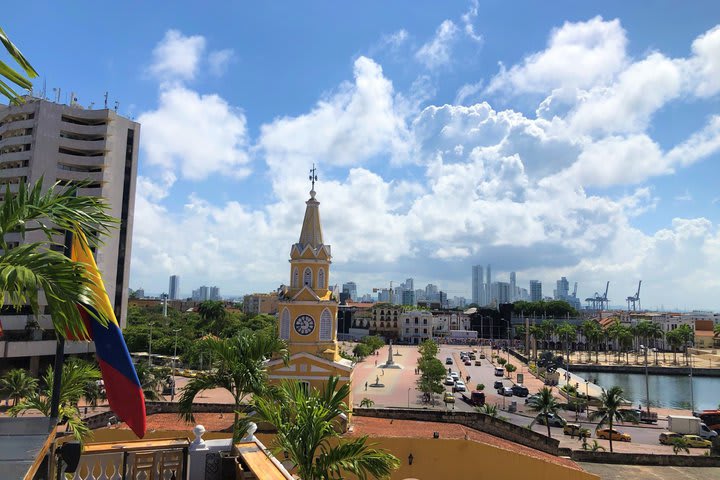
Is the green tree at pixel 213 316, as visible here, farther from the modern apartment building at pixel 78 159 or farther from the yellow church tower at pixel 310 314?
the yellow church tower at pixel 310 314

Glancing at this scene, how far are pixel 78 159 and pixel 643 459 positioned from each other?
54.6 m

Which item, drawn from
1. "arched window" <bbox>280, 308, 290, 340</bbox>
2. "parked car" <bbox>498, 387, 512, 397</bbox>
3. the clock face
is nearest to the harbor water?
"parked car" <bbox>498, 387, 512, 397</bbox>

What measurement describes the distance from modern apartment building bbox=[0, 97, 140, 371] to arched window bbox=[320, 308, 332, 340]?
3010 cm

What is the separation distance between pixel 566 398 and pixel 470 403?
11695mm

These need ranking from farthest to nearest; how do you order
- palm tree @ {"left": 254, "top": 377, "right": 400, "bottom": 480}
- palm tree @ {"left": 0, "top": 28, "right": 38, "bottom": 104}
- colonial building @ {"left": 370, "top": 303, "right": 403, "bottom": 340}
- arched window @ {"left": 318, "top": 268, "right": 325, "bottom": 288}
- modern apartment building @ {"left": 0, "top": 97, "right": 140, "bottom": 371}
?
colonial building @ {"left": 370, "top": 303, "right": 403, "bottom": 340}
modern apartment building @ {"left": 0, "top": 97, "right": 140, "bottom": 371}
arched window @ {"left": 318, "top": 268, "right": 325, "bottom": 288}
palm tree @ {"left": 254, "top": 377, "right": 400, "bottom": 480}
palm tree @ {"left": 0, "top": 28, "right": 38, "bottom": 104}

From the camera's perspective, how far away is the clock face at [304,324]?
1135 inches

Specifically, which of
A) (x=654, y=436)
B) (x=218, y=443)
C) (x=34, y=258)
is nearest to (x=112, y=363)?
(x=34, y=258)

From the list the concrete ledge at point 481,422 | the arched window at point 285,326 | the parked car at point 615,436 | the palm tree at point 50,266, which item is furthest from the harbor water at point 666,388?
the palm tree at point 50,266

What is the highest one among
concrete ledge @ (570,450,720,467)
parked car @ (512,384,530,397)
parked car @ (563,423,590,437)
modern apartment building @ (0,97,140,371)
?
modern apartment building @ (0,97,140,371)

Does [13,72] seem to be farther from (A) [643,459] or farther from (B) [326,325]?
(A) [643,459]

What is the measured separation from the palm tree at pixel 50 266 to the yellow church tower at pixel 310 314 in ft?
69.5

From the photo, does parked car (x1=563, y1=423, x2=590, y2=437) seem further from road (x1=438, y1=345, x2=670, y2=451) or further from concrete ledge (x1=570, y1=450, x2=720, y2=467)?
concrete ledge (x1=570, y1=450, x2=720, y2=467)

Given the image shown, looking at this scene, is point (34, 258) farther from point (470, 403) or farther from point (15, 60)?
point (470, 403)

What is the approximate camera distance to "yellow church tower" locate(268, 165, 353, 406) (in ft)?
88.9
